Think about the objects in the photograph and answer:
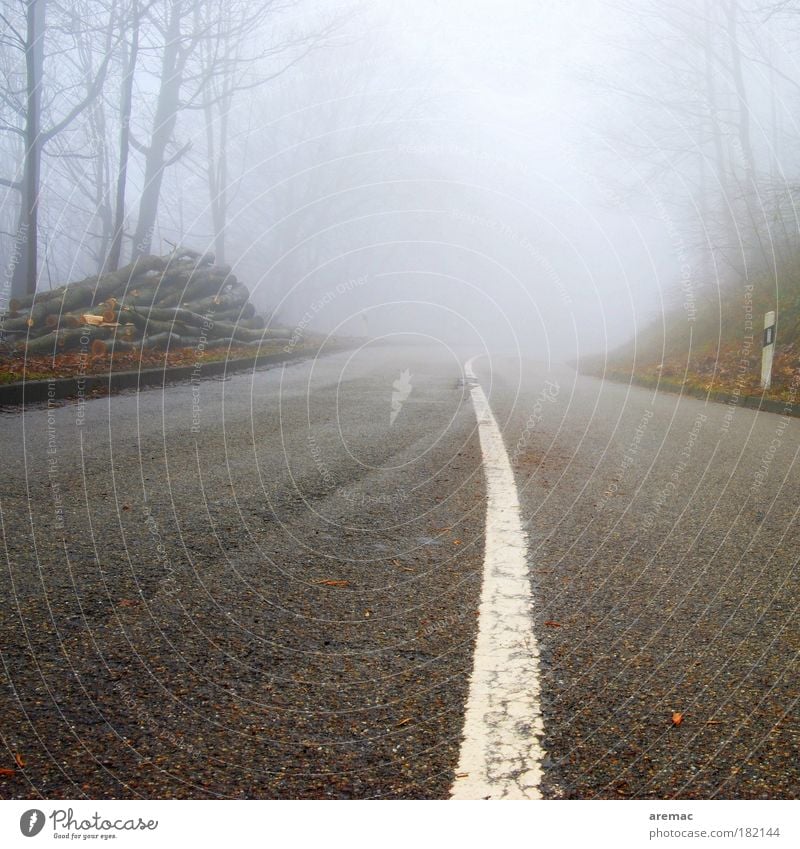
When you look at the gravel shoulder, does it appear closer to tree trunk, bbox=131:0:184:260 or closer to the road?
the road

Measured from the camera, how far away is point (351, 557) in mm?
3254

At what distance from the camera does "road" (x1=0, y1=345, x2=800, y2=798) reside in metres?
1.67

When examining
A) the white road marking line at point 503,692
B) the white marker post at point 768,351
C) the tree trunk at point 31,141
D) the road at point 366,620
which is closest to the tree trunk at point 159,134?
the tree trunk at point 31,141

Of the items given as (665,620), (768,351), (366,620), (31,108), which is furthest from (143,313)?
(665,620)

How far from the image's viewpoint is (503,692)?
2029 mm

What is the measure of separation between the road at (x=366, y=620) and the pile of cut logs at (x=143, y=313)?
668 cm

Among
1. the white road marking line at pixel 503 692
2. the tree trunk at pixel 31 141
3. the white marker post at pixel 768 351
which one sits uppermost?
the tree trunk at pixel 31 141

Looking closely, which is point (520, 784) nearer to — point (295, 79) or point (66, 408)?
point (66, 408)

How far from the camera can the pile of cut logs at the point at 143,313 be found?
39.8 ft

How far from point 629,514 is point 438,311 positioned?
69.3 m

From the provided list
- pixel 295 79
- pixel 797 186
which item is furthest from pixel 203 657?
pixel 295 79

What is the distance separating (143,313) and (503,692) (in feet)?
43.0

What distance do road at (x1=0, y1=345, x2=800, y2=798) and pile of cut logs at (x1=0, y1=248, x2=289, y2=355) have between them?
6680 mm

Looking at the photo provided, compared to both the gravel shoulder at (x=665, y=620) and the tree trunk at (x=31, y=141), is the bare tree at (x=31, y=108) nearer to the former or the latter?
the tree trunk at (x=31, y=141)
